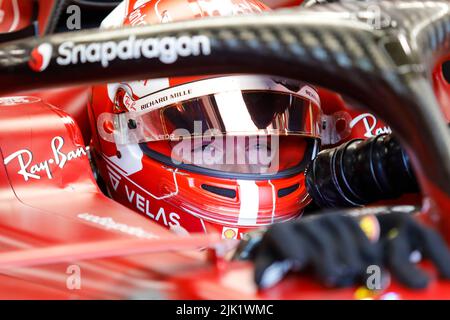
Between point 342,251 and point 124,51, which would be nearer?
point 342,251

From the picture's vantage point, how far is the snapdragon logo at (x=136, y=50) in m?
0.64

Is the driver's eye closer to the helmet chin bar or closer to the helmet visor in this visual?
the helmet visor

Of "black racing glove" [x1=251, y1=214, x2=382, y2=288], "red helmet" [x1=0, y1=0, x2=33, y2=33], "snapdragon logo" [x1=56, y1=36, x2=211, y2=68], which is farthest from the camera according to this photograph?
"red helmet" [x1=0, y1=0, x2=33, y2=33]

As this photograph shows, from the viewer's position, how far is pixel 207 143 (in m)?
1.26

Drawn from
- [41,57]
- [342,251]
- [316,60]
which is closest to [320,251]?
[342,251]

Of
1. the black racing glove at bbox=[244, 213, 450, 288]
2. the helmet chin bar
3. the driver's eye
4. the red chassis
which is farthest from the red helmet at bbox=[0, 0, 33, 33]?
the black racing glove at bbox=[244, 213, 450, 288]

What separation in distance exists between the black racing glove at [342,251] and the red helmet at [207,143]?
64 centimetres

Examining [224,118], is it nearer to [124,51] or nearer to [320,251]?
[124,51]

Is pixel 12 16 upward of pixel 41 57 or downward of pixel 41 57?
A: upward

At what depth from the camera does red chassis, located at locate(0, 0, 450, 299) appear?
1.89 ft

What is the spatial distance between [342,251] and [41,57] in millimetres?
335

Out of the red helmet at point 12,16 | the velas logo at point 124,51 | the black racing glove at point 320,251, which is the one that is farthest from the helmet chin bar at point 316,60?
the red helmet at point 12,16

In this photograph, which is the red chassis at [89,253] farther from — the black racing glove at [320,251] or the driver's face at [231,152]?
the driver's face at [231,152]

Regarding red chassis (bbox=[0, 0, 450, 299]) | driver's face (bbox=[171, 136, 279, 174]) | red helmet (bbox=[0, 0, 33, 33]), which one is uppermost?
red helmet (bbox=[0, 0, 33, 33])
